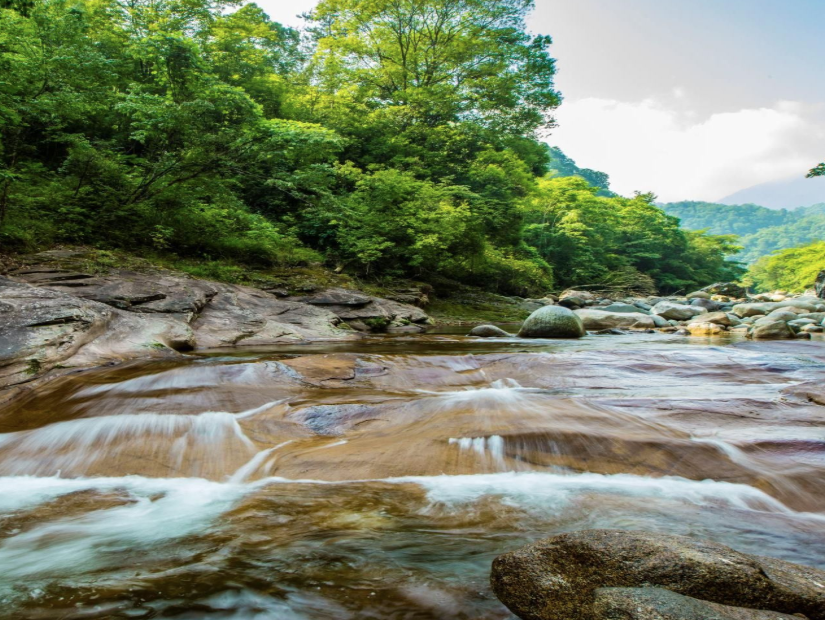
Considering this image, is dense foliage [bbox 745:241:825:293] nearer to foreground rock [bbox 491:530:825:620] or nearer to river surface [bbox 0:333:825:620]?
river surface [bbox 0:333:825:620]

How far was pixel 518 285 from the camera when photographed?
2062 centimetres

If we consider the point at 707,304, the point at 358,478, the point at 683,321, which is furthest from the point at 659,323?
the point at 358,478

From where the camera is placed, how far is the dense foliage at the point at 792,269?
134 feet

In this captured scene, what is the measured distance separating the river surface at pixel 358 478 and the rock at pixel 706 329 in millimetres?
6920

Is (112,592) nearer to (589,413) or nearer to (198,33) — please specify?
(589,413)

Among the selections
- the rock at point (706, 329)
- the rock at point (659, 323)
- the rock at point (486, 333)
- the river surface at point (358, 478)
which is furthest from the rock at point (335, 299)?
the rock at point (706, 329)

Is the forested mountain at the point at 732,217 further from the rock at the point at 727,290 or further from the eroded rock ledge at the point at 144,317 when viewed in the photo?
the eroded rock ledge at the point at 144,317

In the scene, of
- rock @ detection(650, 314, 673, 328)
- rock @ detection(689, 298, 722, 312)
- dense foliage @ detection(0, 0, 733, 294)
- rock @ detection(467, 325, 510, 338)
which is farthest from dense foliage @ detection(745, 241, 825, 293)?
rock @ detection(467, 325, 510, 338)

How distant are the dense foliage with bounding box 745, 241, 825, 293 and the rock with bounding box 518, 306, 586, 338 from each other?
126 ft

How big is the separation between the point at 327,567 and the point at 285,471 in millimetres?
1416

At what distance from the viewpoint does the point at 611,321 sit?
42.3 feet

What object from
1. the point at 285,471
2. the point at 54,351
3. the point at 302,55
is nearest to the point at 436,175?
the point at 302,55

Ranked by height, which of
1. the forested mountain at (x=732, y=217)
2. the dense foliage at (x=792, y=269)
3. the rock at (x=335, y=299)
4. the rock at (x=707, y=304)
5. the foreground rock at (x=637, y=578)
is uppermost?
the forested mountain at (x=732, y=217)

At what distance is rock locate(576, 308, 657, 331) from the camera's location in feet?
42.1
